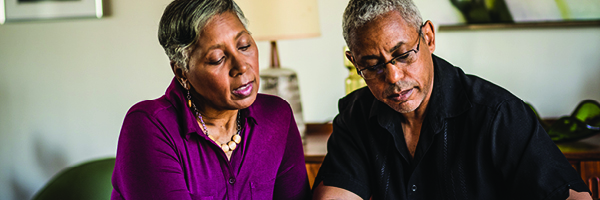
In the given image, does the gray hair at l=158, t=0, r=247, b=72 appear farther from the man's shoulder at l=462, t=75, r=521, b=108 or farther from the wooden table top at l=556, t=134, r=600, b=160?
the wooden table top at l=556, t=134, r=600, b=160

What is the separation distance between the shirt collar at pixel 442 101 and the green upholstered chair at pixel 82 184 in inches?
43.2

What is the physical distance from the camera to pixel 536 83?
6.90 ft

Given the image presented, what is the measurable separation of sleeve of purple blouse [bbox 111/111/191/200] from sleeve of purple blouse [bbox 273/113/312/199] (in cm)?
33

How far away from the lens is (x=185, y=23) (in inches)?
44.8

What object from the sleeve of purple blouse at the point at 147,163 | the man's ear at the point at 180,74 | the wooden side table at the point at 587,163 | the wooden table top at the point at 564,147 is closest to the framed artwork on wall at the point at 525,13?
the wooden table top at the point at 564,147

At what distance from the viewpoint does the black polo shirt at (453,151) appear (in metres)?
1.07

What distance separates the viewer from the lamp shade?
5.83 feet

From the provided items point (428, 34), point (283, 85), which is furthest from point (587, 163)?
point (283, 85)

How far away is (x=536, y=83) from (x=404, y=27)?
131 cm

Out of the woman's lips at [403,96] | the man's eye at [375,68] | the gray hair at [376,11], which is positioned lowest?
the woman's lips at [403,96]

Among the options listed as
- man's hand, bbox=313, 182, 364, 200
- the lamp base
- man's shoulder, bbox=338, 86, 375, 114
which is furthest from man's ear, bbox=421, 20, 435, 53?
the lamp base

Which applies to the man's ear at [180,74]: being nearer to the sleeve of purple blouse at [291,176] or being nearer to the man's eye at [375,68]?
the sleeve of purple blouse at [291,176]

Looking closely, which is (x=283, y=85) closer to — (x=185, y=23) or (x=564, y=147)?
(x=185, y=23)

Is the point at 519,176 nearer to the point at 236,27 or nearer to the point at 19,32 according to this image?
the point at 236,27
